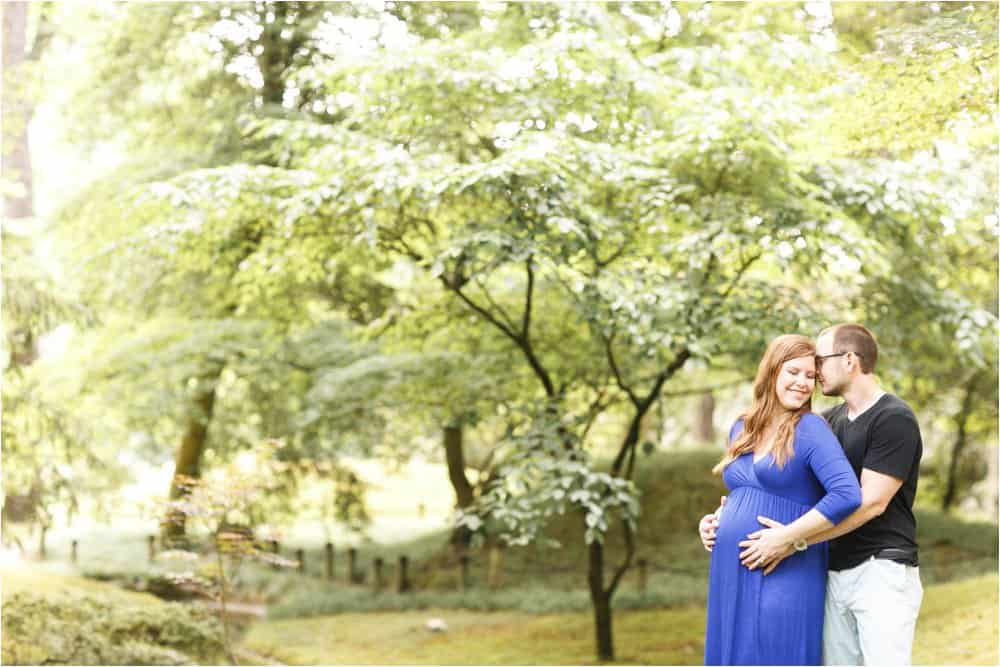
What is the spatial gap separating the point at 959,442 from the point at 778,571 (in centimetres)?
1013

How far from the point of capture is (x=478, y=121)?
654cm

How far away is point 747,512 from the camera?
10.3 ft

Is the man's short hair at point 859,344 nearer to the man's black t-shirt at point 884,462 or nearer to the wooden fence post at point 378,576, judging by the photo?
the man's black t-shirt at point 884,462

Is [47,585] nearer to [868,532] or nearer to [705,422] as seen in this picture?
[868,532]

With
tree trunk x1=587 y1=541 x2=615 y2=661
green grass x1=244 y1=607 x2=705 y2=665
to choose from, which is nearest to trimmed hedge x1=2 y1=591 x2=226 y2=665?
green grass x1=244 y1=607 x2=705 y2=665

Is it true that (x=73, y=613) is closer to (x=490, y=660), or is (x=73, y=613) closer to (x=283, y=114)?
(x=490, y=660)

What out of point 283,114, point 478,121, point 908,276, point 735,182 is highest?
point 283,114

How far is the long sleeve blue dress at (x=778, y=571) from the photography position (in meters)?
3.01

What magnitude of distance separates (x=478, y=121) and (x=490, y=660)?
14.8 ft

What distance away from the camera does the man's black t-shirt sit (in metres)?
3.03

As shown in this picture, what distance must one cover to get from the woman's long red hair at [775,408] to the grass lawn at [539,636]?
13.7 ft

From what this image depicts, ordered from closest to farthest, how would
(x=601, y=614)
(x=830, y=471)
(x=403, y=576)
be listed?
(x=830, y=471) < (x=601, y=614) < (x=403, y=576)

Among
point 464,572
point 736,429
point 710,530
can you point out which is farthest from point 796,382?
point 464,572

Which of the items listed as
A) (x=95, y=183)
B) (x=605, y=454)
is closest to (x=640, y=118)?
(x=95, y=183)
